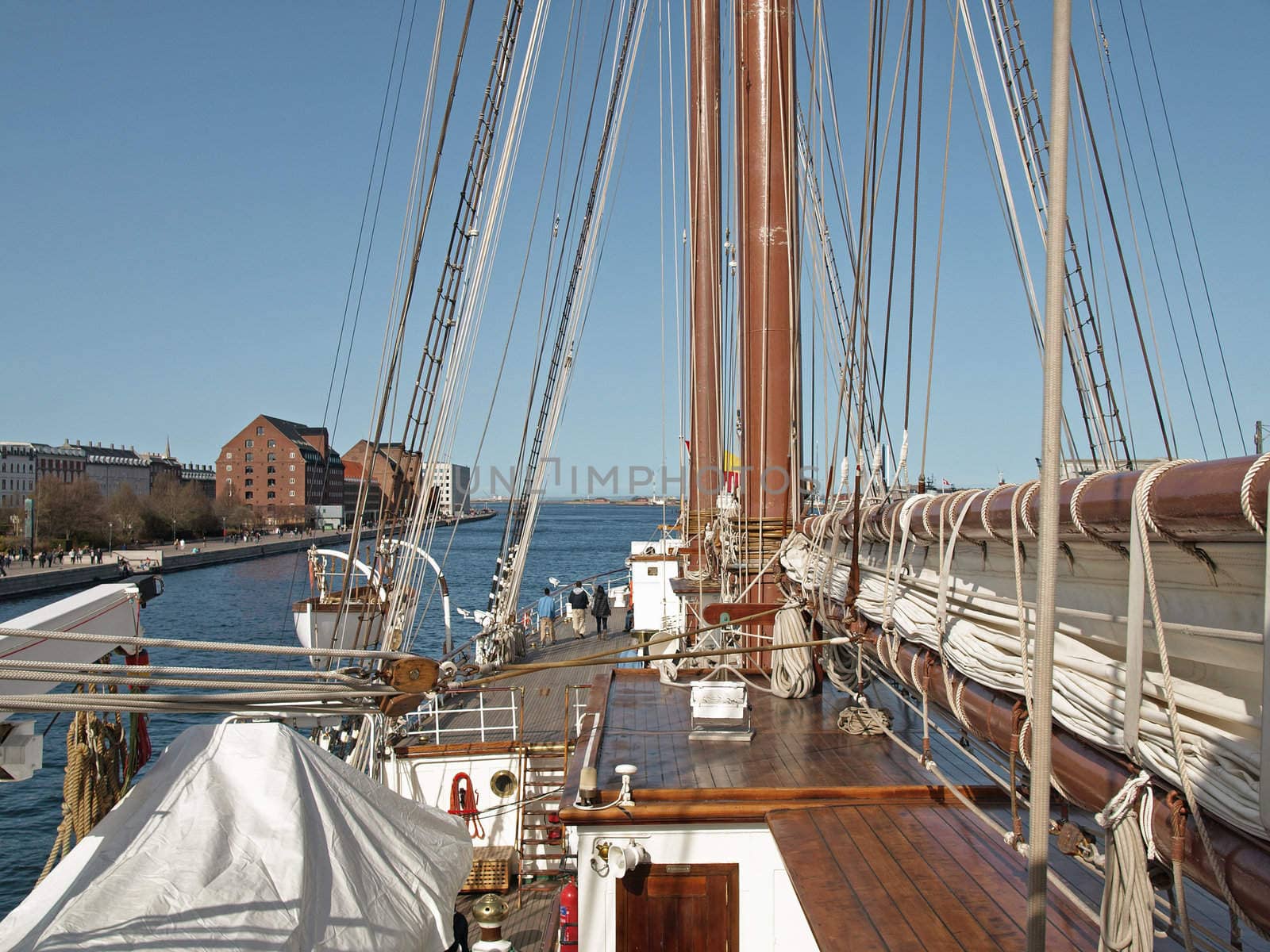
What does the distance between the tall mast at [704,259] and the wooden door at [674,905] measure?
8.10 m

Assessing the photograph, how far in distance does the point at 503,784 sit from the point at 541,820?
54 centimetres

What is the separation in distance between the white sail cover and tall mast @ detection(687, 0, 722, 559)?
27.1ft

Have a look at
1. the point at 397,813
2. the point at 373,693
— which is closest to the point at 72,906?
the point at 373,693

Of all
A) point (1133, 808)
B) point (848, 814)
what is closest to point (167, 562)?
point (848, 814)

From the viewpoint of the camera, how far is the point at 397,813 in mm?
5098

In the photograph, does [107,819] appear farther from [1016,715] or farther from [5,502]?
[5,502]

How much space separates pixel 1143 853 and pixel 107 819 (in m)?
4.13

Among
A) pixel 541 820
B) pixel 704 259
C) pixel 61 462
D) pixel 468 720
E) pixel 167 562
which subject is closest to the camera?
pixel 541 820

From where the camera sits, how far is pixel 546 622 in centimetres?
1925

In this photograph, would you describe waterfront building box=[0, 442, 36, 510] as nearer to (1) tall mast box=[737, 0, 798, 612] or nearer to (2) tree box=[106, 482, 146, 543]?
(2) tree box=[106, 482, 146, 543]

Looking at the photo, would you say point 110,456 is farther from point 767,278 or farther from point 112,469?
point 767,278

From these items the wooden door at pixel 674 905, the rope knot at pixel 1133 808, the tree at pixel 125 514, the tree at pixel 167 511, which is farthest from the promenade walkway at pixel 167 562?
the rope knot at pixel 1133 808

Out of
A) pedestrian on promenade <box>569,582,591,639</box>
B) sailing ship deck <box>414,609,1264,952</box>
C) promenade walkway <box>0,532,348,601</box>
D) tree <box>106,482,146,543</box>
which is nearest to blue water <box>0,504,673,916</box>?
promenade walkway <box>0,532,348,601</box>

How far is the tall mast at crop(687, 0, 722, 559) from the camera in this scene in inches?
Result: 539
